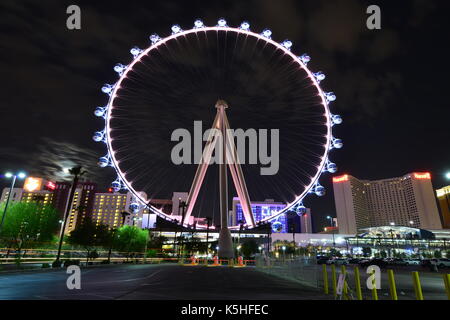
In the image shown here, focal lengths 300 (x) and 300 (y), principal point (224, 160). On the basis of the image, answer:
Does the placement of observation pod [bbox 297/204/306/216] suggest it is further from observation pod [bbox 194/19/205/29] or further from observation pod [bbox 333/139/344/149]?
observation pod [bbox 194/19/205/29]

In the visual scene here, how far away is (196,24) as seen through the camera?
121 feet

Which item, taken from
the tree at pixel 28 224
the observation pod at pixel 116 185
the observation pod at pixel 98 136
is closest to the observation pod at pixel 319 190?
the observation pod at pixel 116 185

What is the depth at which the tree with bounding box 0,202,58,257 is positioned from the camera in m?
42.5

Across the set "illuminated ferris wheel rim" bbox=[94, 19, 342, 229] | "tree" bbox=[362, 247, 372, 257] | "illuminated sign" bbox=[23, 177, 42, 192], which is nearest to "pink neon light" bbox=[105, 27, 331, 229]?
"illuminated ferris wheel rim" bbox=[94, 19, 342, 229]

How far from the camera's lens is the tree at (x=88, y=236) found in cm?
4475

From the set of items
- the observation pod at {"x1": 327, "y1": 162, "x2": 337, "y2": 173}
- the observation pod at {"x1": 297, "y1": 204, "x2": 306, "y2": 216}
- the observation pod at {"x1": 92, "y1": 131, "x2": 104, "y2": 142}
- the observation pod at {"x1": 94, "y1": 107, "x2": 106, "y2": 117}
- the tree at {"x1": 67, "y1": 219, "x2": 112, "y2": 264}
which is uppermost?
the observation pod at {"x1": 94, "y1": 107, "x2": 106, "y2": 117}

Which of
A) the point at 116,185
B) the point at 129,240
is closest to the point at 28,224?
the point at 116,185

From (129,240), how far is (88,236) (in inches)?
605

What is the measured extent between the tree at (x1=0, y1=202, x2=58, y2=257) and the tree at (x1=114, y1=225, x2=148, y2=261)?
1344cm

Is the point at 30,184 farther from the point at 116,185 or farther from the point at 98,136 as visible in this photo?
the point at 98,136

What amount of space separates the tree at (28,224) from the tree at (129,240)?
13.4 meters
